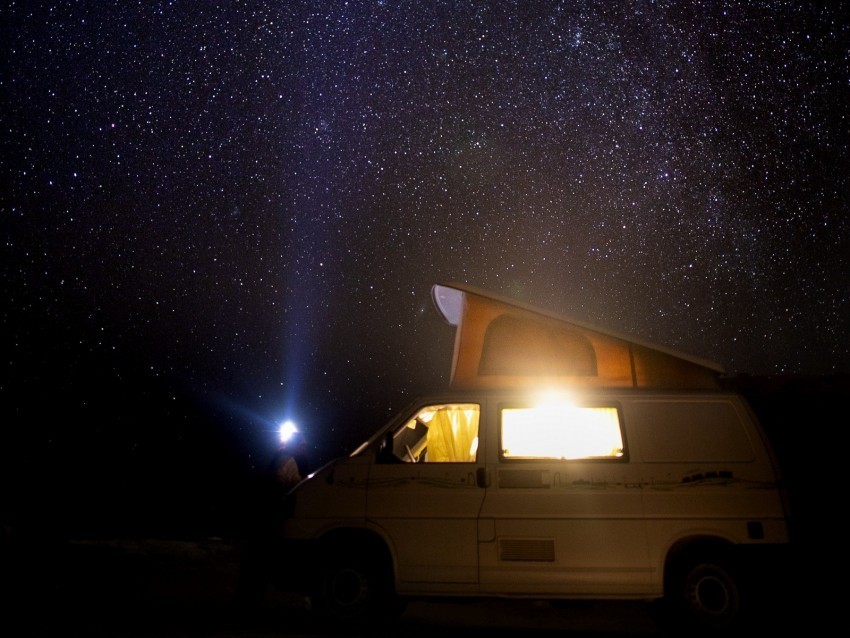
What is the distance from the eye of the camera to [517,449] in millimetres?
5906

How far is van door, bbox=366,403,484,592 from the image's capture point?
546 cm

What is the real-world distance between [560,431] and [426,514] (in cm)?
144

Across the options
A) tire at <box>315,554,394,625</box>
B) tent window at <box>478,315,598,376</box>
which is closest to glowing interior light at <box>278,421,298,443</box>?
tire at <box>315,554,394,625</box>

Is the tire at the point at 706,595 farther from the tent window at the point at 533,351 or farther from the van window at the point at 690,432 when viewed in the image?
→ the tent window at the point at 533,351

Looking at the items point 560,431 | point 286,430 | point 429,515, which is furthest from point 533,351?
point 286,430

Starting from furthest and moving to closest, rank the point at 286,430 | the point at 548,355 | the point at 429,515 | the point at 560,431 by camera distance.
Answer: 1. the point at 286,430
2. the point at 548,355
3. the point at 560,431
4. the point at 429,515

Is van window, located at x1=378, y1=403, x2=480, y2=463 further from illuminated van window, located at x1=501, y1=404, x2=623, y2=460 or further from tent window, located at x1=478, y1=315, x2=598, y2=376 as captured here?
illuminated van window, located at x1=501, y1=404, x2=623, y2=460

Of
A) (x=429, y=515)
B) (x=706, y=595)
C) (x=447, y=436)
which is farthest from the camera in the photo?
(x=447, y=436)

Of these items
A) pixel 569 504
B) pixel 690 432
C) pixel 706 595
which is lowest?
pixel 706 595

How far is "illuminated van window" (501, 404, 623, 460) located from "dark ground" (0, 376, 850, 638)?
1.33 meters

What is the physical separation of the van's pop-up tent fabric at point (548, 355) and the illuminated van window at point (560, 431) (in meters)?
0.31

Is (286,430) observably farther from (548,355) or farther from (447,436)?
(548,355)

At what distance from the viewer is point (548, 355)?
635 centimetres

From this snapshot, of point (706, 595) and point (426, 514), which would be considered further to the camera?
point (426, 514)
